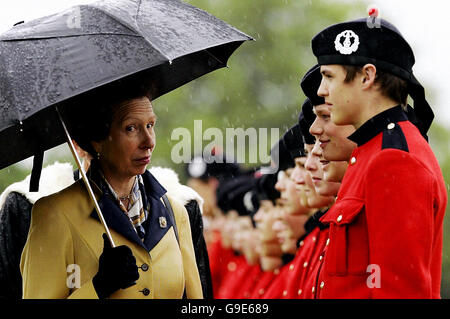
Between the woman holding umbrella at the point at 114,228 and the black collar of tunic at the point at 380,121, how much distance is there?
1.12m

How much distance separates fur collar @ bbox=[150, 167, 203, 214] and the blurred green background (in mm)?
14742

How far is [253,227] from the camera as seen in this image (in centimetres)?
938

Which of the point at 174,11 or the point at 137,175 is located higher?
the point at 174,11

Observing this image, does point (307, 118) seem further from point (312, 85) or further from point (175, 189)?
point (175, 189)

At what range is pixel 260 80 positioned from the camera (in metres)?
22.5

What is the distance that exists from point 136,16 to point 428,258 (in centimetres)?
193

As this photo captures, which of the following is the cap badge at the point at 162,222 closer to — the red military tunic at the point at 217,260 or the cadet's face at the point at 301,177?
the cadet's face at the point at 301,177

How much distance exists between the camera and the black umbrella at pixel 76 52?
4.00 meters

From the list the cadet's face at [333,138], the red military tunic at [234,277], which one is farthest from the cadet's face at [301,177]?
the red military tunic at [234,277]

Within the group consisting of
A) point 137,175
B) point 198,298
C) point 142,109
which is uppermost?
point 142,109

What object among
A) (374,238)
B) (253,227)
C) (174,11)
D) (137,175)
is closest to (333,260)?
(374,238)

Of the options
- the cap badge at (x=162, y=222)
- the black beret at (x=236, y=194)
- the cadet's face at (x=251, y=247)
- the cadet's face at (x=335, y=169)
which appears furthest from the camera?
the black beret at (x=236, y=194)

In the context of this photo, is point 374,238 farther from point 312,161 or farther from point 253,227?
point 253,227

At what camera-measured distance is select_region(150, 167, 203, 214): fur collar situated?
536 cm
